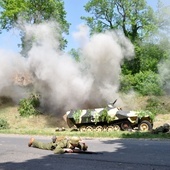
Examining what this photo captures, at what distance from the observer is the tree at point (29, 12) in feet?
113

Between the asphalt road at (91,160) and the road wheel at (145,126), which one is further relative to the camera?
the road wheel at (145,126)

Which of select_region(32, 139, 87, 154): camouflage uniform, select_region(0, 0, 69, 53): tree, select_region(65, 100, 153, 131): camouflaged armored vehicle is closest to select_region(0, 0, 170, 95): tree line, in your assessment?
select_region(0, 0, 69, 53): tree

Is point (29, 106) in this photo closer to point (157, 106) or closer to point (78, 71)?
point (78, 71)

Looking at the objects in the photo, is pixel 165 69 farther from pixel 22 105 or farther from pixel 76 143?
pixel 76 143

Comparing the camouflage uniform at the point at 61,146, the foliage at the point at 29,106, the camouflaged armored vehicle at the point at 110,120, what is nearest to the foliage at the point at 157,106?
the camouflaged armored vehicle at the point at 110,120

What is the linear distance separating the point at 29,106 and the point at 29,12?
11.0 m

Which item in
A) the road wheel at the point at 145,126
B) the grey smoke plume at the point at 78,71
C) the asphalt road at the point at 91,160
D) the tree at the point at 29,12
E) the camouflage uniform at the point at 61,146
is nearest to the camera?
the asphalt road at the point at 91,160

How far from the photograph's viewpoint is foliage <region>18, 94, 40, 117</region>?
29.3m

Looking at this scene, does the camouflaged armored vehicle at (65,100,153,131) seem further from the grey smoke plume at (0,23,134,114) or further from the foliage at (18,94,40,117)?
the foliage at (18,94,40,117)

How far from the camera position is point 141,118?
20.0 metres

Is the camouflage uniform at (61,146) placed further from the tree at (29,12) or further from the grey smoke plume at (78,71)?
Result: the tree at (29,12)

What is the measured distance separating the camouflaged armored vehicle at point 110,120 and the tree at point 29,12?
46.3 ft

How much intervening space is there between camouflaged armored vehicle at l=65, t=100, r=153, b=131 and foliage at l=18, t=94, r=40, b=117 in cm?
783

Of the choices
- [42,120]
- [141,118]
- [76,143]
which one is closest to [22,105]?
[42,120]
